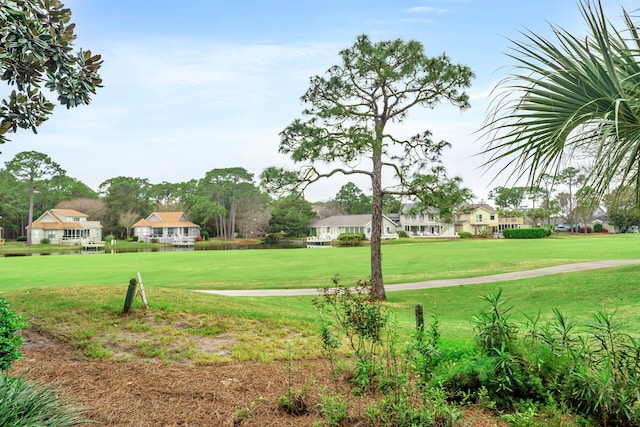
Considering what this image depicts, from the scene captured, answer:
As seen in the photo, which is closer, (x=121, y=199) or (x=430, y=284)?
(x=430, y=284)

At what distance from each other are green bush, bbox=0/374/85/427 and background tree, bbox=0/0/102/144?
2.70 meters

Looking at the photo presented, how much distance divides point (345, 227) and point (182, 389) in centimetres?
7104

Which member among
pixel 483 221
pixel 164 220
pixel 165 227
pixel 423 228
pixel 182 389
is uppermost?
pixel 164 220

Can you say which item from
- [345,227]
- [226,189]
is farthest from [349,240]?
[226,189]

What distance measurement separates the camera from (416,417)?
3.37 meters

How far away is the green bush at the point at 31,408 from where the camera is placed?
3.31 meters

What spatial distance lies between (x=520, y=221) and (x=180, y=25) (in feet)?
296

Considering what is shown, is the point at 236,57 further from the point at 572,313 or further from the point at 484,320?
the point at 572,313

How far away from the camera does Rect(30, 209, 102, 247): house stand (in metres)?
66.1

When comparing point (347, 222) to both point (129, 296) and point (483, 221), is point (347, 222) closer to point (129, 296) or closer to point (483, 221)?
point (483, 221)

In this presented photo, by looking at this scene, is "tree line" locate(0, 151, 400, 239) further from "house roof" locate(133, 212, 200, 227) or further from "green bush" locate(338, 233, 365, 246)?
"green bush" locate(338, 233, 365, 246)

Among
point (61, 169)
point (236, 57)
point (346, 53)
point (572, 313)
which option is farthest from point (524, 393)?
point (61, 169)

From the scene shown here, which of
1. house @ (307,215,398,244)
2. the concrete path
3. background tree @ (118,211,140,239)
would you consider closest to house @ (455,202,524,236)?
house @ (307,215,398,244)

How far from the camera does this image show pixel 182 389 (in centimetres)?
460
